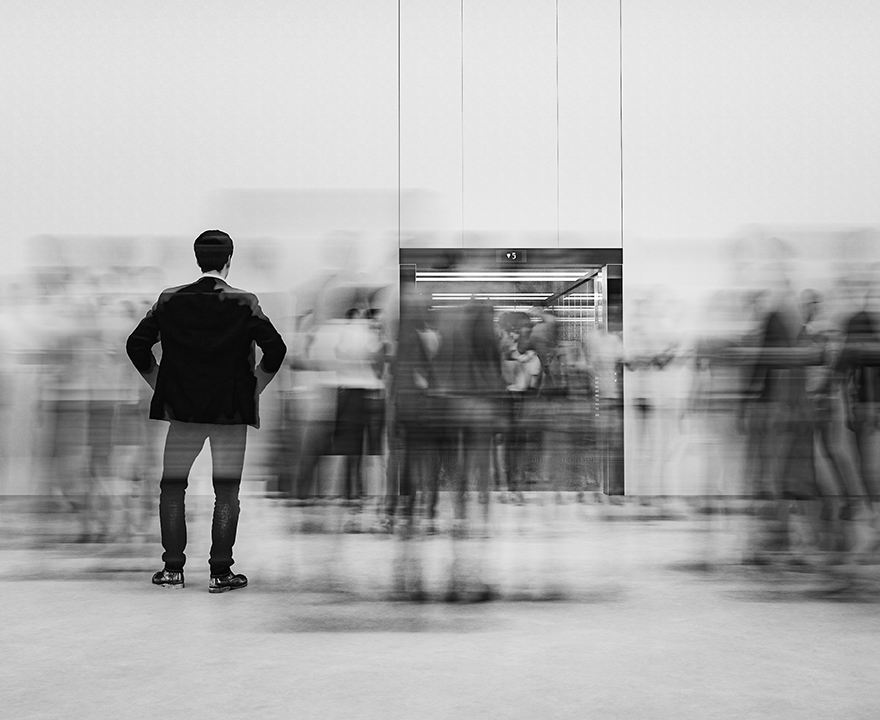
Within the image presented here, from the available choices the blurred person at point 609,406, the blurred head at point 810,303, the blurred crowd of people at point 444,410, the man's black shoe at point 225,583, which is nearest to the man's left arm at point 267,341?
the blurred crowd of people at point 444,410

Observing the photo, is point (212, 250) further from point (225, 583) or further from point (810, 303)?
point (810, 303)

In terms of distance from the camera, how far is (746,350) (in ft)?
11.0

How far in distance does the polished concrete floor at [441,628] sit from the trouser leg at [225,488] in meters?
0.16

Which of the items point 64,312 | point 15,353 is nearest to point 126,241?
point 64,312

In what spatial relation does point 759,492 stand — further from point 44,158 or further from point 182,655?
point 44,158

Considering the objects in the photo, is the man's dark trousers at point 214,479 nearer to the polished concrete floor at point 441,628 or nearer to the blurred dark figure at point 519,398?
the polished concrete floor at point 441,628

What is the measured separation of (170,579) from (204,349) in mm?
822

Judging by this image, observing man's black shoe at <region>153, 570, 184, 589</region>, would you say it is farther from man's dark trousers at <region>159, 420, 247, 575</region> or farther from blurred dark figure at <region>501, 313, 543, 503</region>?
blurred dark figure at <region>501, 313, 543, 503</region>

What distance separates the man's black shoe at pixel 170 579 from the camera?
11.2 ft

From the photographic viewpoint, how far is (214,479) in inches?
133

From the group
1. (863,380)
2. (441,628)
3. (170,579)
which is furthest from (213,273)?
(863,380)

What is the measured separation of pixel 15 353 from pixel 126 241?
62cm

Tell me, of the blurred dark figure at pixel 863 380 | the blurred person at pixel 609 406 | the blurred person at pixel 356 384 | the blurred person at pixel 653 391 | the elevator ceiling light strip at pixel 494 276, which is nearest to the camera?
the elevator ceiling light strip at pixel 494 276

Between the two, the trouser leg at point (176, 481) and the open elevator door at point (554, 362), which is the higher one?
the open elevator door at point (554, 362)
